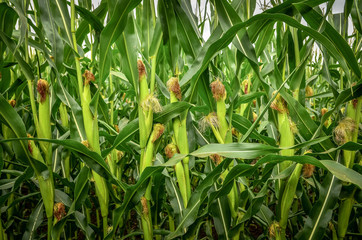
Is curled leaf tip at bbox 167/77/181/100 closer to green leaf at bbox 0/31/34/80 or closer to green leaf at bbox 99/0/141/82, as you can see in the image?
green leaf at bbox 99/0/141/82

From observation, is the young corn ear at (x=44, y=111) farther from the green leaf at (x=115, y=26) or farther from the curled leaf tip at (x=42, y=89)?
the green leaf at (x=115, y=26)

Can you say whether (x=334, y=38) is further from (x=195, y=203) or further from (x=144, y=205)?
(x=144, y=205)

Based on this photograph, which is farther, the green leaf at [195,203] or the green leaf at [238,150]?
→ the green leaf at [195,203]

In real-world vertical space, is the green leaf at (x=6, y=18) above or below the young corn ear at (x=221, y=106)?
above

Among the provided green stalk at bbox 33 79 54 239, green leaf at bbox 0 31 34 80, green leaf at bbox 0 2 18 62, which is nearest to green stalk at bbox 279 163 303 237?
green stalk at bbox 33 79 54 239

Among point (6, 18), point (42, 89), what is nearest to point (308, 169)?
point (42, 89)

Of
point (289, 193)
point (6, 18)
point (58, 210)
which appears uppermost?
point (6, 18)

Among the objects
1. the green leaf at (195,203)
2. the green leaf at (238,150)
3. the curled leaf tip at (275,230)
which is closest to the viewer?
the green leaf at (238,150)

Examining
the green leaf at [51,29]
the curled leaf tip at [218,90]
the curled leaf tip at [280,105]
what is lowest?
the curled leaf tip at [280,105]

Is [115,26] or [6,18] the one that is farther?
[6,18]

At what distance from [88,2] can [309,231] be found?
1195 millimetres

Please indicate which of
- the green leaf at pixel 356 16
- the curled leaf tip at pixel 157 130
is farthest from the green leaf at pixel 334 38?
the curled leaf tip at pixel 157 130

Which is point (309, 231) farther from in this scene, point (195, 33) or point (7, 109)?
point (7, 109)

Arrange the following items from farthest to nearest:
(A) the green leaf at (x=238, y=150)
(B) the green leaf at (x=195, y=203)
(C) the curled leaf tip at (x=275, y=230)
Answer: (C) the curled leaf tip at (x=275, y=230)
(B) the green leaf at (x=195, y=203)
(A) the green leaf at (x=238, y=150)
